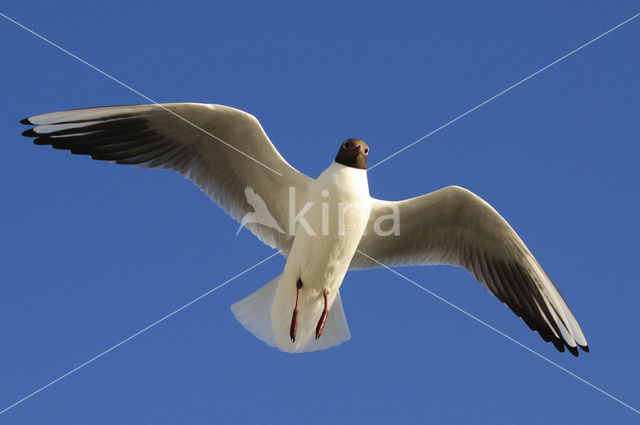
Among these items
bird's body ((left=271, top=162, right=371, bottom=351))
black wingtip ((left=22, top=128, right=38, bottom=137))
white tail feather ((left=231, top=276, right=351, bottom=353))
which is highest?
black wingtip ((left=22, top=128, right=38, bottom=137))

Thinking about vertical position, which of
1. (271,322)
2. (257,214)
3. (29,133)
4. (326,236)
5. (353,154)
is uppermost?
(29,133)

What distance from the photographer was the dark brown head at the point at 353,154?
6855 millimetres

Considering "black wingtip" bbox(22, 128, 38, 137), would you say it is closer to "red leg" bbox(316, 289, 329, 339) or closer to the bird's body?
the bird's body

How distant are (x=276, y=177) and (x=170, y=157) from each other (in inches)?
37.6

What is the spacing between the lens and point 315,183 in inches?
272

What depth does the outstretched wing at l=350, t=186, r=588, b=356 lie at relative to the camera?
7.27m

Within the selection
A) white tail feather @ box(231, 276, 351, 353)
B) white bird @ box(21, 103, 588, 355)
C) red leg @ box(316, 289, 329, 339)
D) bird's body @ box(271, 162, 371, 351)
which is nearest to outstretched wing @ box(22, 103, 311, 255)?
white bird @ box(21, 103, 588, 355)

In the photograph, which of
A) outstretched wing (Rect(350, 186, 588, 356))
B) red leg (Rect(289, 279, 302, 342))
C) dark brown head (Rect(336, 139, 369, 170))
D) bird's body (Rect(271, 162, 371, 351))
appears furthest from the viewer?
outstretched wing (Rect(350, 186, 588, 356))

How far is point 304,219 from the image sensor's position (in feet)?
22.8

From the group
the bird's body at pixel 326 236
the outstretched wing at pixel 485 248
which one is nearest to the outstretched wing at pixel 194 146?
the bird's body at pixel 326 236

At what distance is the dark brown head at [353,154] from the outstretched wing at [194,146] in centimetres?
35

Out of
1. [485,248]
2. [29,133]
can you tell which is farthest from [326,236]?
[29,133]

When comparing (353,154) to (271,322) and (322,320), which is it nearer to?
(322,320)

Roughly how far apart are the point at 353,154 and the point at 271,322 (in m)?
1.63
